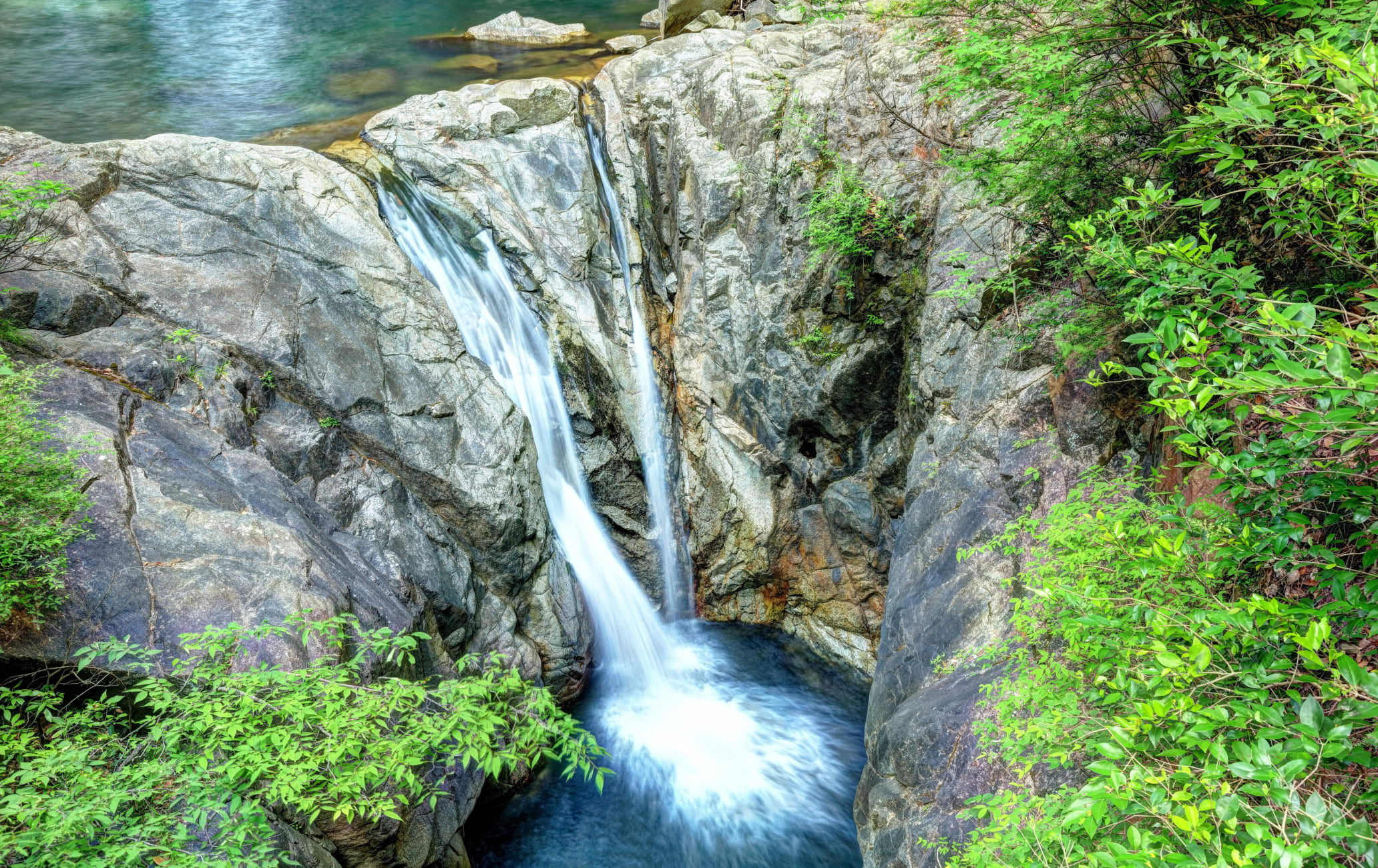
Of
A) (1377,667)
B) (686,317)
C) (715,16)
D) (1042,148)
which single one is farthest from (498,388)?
(715,16)

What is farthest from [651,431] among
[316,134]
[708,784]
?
[316,134]

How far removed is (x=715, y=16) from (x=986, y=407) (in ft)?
39.9

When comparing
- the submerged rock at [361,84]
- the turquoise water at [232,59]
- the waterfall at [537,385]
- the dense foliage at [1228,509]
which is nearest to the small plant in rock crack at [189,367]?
the waterfall at [537,385]

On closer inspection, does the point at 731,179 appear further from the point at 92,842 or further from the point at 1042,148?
the point at 92,842

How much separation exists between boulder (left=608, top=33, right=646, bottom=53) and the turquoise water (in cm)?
79

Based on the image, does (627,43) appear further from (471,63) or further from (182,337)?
(182,337)

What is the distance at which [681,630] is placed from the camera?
11.5 meters

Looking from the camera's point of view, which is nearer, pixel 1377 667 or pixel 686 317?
pixel 1377 667

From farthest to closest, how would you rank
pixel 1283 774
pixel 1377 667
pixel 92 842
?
1. pixel 92 842
2. pixel 1377 667
3. pixel 1283 774

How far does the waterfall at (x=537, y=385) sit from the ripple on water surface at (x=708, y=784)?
81 cm

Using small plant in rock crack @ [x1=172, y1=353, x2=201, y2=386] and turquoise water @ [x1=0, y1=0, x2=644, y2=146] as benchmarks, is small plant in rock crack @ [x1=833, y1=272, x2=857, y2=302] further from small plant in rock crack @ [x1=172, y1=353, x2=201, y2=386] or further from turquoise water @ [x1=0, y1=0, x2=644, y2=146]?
small plant in rock crack @ [x1=172, y1=353, x2=201, y2=386]

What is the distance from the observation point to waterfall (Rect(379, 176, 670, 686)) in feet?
33.0

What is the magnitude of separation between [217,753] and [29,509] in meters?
2.36

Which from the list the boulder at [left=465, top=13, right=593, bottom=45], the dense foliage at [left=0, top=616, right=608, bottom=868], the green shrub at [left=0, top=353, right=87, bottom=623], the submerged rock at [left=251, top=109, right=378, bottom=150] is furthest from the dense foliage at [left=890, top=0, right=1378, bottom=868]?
the boulder at [left=465, top=13, right=593, bottom=45]
